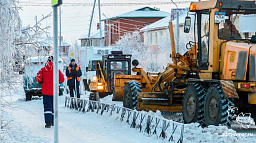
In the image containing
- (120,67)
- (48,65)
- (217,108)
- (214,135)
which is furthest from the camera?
(120,67)

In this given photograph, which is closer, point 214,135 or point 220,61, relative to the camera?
point 214,135

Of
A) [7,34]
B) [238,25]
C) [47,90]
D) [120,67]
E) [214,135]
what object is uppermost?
[238,25]

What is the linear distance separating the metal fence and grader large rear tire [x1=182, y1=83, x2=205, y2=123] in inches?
39.1

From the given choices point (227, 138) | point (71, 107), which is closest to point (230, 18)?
point (227, 138)

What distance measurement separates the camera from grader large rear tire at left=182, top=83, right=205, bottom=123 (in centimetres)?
1234

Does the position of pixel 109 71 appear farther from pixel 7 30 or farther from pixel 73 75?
pixel 7 30

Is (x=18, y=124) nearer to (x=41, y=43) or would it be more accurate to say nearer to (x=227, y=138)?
(x=41, y=43)

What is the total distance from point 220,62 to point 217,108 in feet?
4.99

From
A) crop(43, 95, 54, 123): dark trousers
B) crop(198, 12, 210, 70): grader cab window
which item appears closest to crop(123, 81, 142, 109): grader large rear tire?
crop(198, 12, 210, 70): grader cab window

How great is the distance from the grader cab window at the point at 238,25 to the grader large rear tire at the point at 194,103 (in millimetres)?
1451

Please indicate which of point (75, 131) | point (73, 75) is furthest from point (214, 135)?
point (73, 75)

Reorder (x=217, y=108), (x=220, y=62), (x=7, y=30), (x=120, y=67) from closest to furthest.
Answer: (x=7, y=30)
(x=217, y=108)
(x=220, y=62)
(x=120, y=67)

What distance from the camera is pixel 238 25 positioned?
12031 millimetres

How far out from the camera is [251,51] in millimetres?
11062
